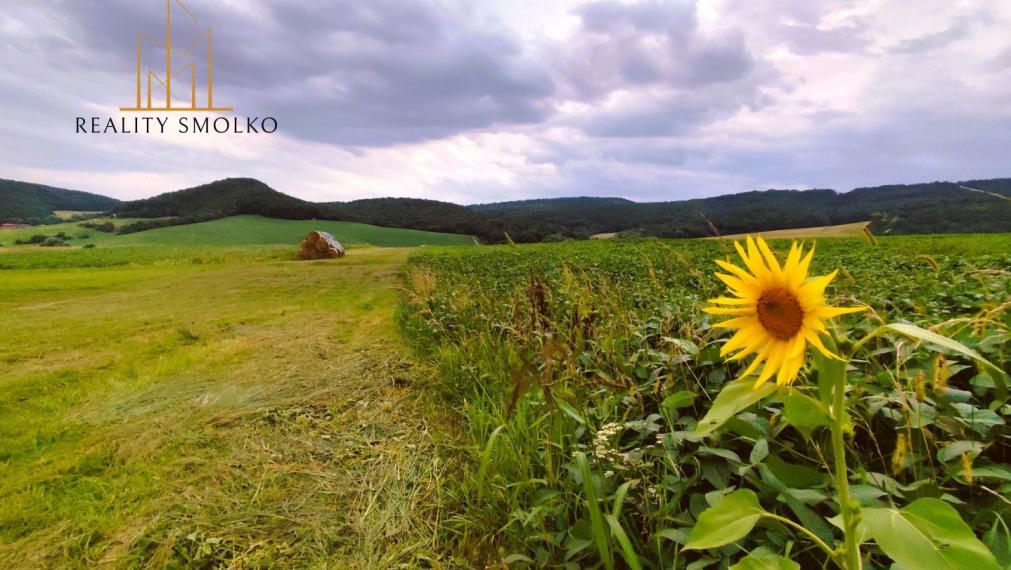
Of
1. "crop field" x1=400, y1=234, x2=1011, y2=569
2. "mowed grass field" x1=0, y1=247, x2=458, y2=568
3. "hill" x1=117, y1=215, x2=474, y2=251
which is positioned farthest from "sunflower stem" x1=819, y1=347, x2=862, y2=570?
"hill" x1=117, y1=215, x2=474, y2=251

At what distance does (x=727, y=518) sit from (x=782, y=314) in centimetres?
41

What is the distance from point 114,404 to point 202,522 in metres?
2.46

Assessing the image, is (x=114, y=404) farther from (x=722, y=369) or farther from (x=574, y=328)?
(x=722, y=369)

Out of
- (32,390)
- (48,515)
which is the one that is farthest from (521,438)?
(32,390)

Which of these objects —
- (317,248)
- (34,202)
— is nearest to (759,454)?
(317,248)

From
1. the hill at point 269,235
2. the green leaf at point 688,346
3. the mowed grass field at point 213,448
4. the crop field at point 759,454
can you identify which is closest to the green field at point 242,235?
the hill at point 269,235

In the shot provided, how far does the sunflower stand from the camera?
865mm

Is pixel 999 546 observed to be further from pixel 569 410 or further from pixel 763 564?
pixel 569 410

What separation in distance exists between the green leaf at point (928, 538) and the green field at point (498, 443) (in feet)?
0.04

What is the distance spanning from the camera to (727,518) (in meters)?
0.94

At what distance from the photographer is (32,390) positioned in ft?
14.8

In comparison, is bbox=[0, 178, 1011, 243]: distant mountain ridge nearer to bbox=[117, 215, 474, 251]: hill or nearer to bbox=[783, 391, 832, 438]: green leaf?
bbox=[117, 215, 474, 251]: hill

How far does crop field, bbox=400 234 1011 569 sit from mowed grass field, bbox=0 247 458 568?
54 centimetres

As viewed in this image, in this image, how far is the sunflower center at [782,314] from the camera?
92 centimetres
